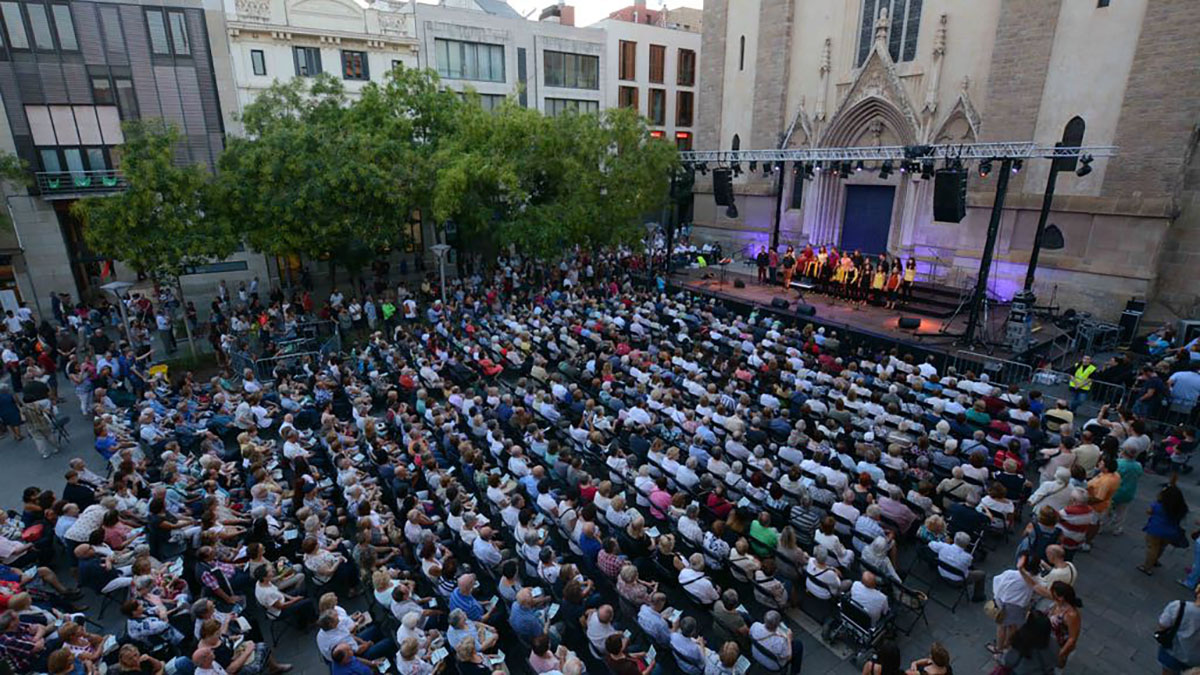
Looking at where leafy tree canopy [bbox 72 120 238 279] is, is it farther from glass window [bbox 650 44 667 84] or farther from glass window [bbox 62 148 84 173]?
glass window [bbox 650 44 667 84]

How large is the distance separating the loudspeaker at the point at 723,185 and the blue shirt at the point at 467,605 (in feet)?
66.4

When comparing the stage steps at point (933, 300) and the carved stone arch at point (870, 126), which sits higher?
the carved stone arch at point (870, 126)

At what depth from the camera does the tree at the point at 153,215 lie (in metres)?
15.5

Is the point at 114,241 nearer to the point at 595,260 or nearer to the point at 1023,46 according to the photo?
the point at 595,260

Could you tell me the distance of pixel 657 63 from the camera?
125 feet

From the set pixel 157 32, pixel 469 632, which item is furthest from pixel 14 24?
pixel 469 632

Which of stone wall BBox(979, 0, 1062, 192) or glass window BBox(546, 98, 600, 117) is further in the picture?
glass window BBox(546, 98, 600, 117)

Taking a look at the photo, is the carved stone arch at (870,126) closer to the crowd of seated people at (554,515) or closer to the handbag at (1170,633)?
the crowd of seated people at (554,515)

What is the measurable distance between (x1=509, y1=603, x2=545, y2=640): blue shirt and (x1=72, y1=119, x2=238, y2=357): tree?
1497cm

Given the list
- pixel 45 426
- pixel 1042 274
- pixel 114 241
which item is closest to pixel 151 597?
pixel 45 426

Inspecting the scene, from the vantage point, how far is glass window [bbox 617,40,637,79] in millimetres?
36375

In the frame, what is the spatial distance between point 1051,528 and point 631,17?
44.4 metres

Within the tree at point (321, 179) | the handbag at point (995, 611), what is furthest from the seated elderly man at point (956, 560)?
the tree at point (321, 179)

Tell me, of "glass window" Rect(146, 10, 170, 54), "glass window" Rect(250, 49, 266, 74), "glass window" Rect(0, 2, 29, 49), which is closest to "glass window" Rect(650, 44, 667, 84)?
"glass window" Rect(250, 49, 266, 74)
